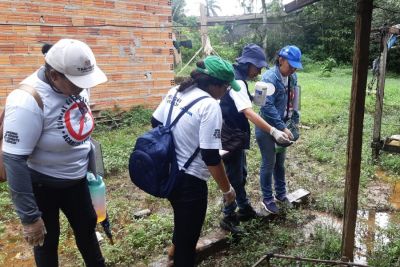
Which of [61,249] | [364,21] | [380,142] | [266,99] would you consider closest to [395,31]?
[380,142]

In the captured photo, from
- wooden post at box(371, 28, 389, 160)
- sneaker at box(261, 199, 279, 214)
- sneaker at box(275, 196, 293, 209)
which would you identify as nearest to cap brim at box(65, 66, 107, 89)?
sneaker at box(261, 199, 279, 214)

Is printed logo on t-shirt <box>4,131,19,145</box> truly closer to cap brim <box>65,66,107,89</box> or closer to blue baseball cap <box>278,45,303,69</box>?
cap brim <box>65,66,107,89</box>

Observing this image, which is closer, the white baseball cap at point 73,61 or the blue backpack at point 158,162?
the white baseball cap at point 73,61

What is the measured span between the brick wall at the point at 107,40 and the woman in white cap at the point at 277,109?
3425 millimetres

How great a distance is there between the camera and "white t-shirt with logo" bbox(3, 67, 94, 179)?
188 centimetres

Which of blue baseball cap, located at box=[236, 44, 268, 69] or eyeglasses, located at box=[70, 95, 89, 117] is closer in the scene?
eyeglasses, located at box=[70, 95, 89, 117]

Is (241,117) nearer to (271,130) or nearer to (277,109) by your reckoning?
(271,130)

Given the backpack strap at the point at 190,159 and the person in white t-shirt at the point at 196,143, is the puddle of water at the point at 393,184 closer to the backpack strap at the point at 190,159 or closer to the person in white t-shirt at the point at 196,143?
the person in white t-shirt at the point at 196,143

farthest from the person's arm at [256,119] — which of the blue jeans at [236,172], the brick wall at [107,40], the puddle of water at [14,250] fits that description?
the brick wall at [107,40]

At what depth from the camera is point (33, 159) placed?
2090 mm

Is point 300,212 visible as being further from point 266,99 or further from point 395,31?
point 395,31

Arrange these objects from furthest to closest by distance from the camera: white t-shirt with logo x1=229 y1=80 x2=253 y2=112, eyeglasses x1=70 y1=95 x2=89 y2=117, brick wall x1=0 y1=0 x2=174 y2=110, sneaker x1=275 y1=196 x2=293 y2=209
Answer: brick wall x1=0 y1=0 x2=174 y2=110, sneaker x1=275 y1=196 x2=293 y2=209, white t-shirt with logo x1=229 y1=80 x2=253 y2=112, eyeglasses x1=70 y1=95 x2=89 y2=117

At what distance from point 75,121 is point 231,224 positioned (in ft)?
6.18

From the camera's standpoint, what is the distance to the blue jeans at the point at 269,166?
3.57m
